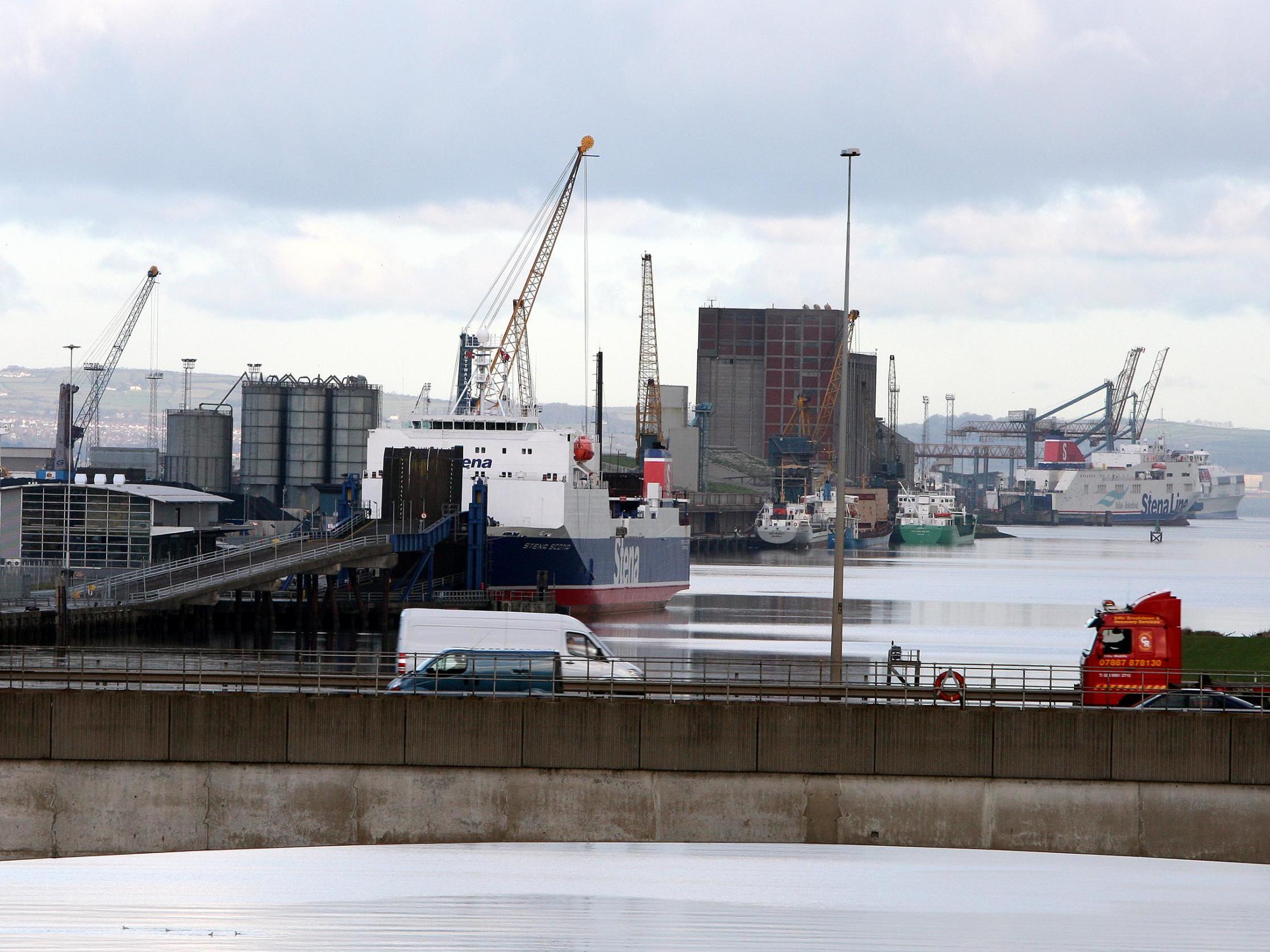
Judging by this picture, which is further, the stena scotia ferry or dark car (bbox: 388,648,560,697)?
Answer: the stena scotia ferry

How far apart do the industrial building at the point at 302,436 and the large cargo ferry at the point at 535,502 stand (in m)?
49.3

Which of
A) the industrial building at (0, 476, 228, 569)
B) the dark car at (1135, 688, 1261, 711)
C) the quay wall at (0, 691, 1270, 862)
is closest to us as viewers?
the quay wall at (0, 691, 1270, 862)

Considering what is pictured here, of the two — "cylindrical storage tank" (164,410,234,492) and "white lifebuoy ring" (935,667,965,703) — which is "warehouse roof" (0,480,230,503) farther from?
"cylindrical storage tank" (164,410,234,492)

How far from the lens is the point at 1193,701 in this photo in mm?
23516

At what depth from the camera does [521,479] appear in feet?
253

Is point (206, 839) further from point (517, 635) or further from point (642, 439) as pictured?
point (642, 439)

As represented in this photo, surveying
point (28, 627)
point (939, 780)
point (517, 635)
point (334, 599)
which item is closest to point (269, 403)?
point (334, 599)

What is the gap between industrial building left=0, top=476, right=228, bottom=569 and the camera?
223 feet

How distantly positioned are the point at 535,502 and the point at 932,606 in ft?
107

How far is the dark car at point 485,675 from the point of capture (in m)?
23.4

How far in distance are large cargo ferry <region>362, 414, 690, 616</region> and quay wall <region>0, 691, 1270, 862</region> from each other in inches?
2024

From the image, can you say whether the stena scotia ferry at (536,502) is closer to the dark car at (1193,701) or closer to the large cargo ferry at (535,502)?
the large cargo ferry at (535,502)

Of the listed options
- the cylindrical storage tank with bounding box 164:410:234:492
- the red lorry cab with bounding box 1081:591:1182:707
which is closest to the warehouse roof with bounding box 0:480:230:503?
the red lorry cab with bounding box 1081:591:1182:707

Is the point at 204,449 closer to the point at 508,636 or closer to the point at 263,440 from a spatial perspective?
the point at 263,440
